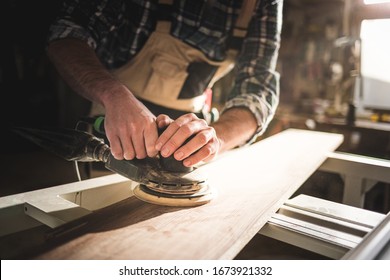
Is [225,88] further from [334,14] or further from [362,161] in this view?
[362,161]

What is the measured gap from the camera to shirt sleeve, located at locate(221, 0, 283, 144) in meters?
1.45

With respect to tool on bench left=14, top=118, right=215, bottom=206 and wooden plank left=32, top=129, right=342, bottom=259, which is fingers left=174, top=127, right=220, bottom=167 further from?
wooden plank left=32, top=129, right=342, bottom=259

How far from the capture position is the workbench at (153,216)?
646 mm

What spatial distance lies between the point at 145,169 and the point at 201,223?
22cm

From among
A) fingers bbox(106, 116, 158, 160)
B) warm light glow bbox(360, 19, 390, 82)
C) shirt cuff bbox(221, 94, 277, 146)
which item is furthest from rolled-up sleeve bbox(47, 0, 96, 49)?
warm light glow bbox(360, 19, 390, 82)

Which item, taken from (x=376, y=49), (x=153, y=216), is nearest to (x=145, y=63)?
(x=153, y=216)

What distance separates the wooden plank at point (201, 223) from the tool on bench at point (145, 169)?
28mm

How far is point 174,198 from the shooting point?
2.86 feet

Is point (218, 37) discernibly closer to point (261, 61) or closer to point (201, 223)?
point (261, 61)

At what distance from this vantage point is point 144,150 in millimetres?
849

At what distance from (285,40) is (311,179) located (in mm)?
4617

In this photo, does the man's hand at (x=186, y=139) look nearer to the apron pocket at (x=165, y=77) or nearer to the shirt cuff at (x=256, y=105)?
the shirt cuff at (x=256, y=105)
